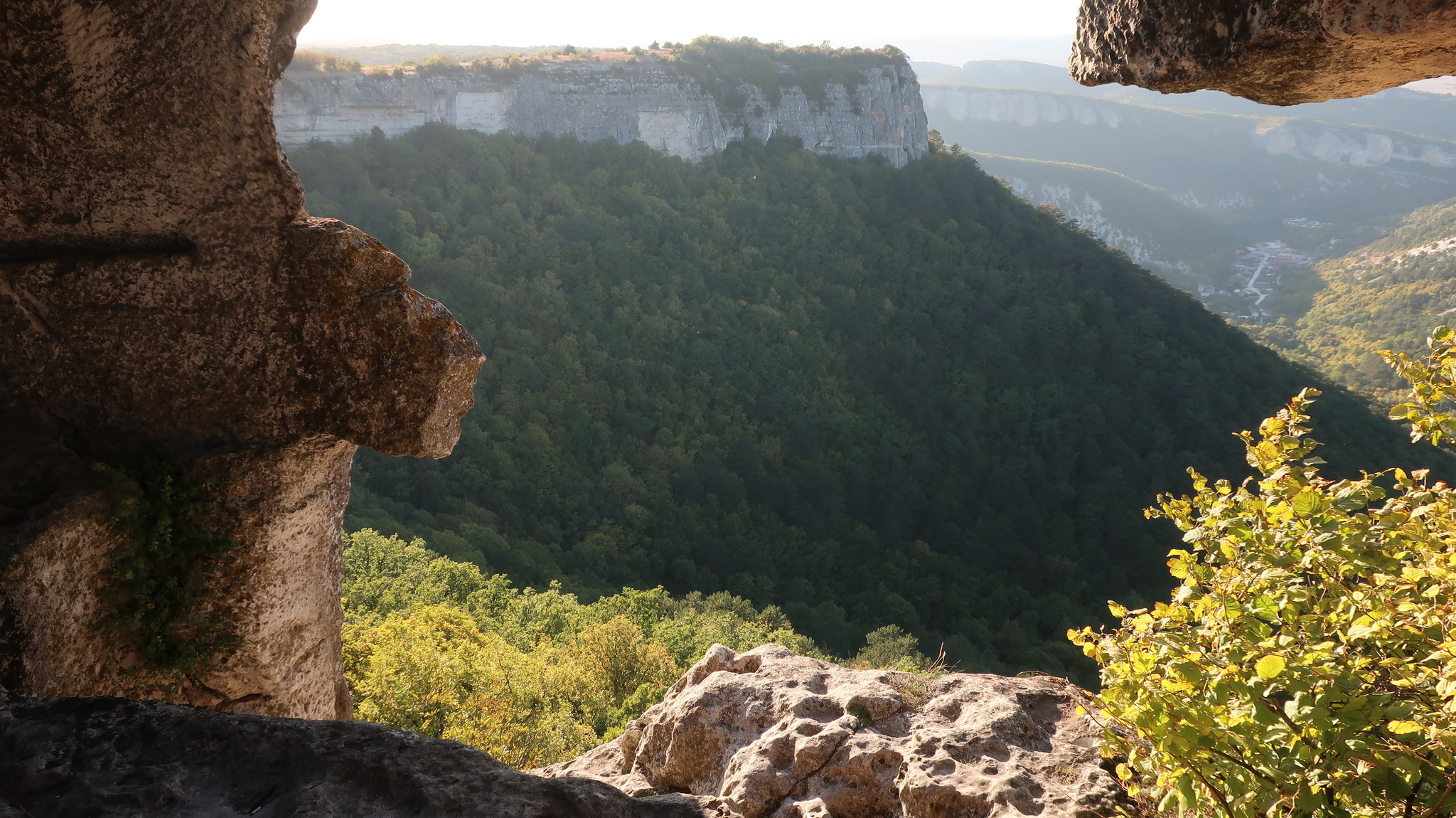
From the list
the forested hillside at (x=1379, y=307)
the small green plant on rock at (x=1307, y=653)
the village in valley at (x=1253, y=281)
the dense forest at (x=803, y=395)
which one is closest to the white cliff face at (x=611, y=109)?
the dense forest at (x=803, y=395)

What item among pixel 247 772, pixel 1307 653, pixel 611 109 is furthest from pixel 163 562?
pixel 611 109

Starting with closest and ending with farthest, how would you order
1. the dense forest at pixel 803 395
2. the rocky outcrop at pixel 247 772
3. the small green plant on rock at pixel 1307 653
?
→ the small green plant on rock at pixel 1307 653 < the rocky outcrop at pixel 247 772 < the dense forest at pixel 803 395

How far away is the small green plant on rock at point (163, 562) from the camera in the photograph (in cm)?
405

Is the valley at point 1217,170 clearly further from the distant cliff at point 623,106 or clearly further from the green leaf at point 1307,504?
the green leaf at point 1307,504

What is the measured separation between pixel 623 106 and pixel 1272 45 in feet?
192

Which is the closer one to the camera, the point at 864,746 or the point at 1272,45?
the point at 1272,45

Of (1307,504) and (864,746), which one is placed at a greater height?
(1307,504)

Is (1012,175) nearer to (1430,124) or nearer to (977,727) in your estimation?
(1430,124)

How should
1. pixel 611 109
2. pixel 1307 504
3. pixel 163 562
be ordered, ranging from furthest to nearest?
pixel 611 109
pixel 163 562
pixel 1307 504

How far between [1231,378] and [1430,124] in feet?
668

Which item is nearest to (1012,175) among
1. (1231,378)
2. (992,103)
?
(992,103)

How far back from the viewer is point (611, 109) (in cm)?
5622

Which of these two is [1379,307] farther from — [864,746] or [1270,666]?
[1270,666]

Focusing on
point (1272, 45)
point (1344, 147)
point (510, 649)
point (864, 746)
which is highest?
point (1344, 147)
